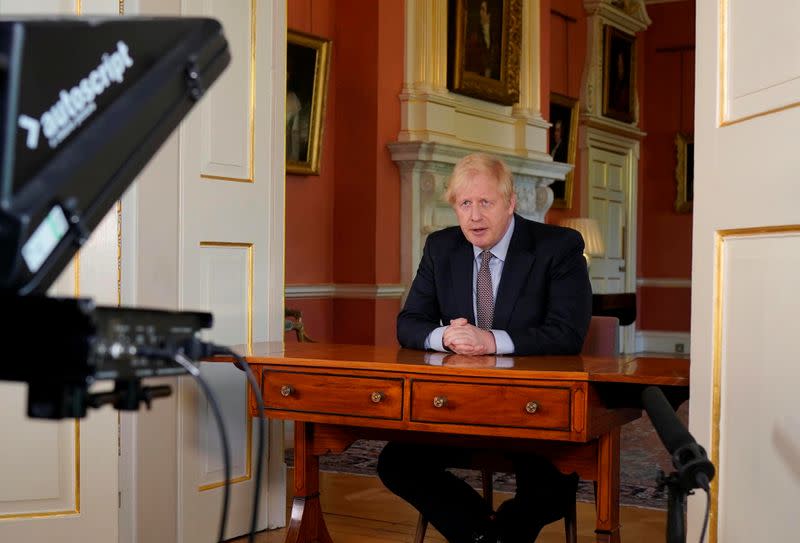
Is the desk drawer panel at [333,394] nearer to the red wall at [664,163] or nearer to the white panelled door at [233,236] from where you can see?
the white panelled door at [233,236]

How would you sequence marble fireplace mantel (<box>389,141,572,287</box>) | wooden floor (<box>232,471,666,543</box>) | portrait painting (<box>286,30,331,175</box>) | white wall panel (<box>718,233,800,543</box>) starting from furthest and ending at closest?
marble fireplace mantel (<box>389,141,572,287</box>), portrait painting (<box>286,30,331,175</box>), wooden floor (<box>232,471,666,543</box>), white wall panel (<box>718,233,800,543</box>)

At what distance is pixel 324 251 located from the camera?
296 inches

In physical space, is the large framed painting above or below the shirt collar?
above

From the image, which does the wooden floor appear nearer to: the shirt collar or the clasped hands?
the clasped hands

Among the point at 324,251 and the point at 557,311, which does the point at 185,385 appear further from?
the point at 324,251

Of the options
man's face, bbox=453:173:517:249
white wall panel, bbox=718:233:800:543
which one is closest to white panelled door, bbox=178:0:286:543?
man's face, bbox=453:173:517:249

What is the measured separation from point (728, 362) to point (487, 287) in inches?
62.6

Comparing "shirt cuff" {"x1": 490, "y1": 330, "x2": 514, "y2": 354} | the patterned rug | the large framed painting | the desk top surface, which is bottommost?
the patterned rug

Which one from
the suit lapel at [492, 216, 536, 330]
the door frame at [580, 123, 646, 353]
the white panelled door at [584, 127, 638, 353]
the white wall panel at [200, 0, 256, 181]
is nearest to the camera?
the suit lapel at [492, 216, 536, 330]

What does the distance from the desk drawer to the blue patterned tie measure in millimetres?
691

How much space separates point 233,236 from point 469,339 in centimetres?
133

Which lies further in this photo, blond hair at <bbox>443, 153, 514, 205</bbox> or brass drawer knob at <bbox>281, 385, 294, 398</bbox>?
blond hair at <bbox>443, 153, 514, 205</bbox>

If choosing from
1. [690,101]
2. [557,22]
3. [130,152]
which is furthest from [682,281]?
[130,152]

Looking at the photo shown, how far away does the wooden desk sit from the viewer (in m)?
3.14
